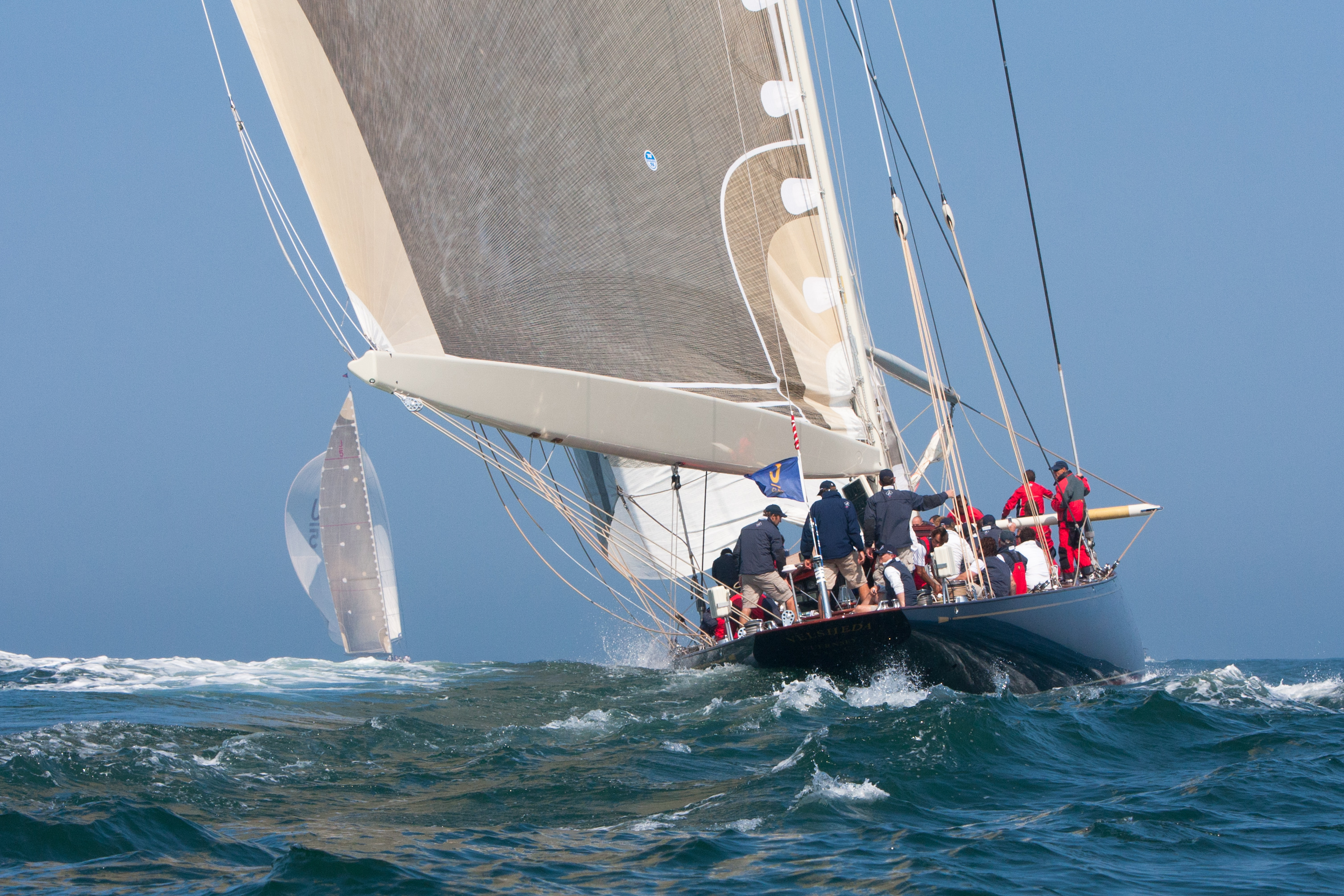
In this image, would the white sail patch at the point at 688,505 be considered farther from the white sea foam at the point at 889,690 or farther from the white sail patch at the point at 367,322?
the white sea foam at the point at 889,690

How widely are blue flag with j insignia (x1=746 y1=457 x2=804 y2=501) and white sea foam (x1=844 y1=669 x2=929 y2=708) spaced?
1.56 m

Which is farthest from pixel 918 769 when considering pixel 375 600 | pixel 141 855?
pixel 375 600

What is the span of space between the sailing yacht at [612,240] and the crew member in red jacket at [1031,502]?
0.79 meters

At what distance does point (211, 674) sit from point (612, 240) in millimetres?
7237

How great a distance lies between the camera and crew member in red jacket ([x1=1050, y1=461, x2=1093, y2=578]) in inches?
425

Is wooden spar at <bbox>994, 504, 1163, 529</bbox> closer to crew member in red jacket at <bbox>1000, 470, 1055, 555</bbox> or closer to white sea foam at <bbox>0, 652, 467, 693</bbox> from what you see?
crew member in red jacket at <bbox>1000, 470, 1055, 555</bbox>

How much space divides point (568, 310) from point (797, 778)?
17.6 feet

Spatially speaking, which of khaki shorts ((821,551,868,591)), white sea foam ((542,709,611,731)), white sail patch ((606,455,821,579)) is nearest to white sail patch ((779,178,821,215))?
khaki shorts ((821,551,868,591))

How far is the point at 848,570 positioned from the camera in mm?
9352

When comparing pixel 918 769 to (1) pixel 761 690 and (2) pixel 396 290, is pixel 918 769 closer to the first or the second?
(1) pixel 761 690

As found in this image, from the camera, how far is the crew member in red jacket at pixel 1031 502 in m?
11.5

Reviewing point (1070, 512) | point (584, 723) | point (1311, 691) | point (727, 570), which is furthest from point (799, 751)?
point (1311, 691)

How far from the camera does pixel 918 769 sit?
19.7ft

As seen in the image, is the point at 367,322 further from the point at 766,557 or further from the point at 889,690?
the point at 889,690
